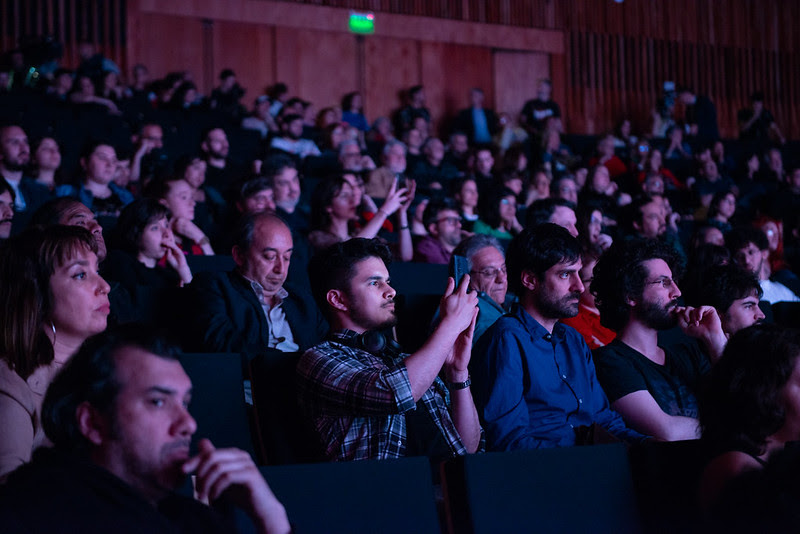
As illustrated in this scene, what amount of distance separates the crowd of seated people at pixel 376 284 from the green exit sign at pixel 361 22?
111 inches

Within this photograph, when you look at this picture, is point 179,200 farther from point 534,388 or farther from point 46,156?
point 534,388

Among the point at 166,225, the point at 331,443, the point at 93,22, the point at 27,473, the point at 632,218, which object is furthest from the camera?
the point at 93,22

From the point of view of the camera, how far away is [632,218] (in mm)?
5055

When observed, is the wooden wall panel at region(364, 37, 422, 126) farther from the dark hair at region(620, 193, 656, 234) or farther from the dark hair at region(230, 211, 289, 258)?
the dark hair at region(230, 211, 289, 258)

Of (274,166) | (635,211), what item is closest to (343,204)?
(274,166)

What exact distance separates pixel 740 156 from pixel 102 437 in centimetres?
811

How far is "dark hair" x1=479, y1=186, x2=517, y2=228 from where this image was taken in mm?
4762

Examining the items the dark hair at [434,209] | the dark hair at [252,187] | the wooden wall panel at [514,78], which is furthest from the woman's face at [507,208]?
the wooden wall panel at [514,78]

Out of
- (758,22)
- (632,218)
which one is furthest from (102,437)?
(758,22)

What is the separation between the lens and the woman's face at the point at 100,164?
4234 mm

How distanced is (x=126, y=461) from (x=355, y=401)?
2.28ft

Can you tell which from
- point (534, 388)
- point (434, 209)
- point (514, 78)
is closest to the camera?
point (534, 388)

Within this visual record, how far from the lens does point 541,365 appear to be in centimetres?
235

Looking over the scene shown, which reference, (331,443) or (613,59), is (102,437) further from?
(613,59)
